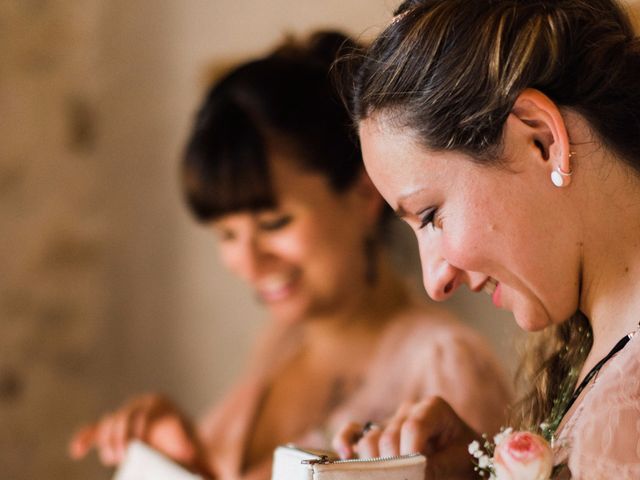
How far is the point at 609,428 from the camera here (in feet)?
2.47

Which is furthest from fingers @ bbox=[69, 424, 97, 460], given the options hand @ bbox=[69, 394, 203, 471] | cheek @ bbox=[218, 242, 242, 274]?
cheek @ bbox=[218, 242, 242, 274]

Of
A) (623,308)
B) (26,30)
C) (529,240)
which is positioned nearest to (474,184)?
(529,240)

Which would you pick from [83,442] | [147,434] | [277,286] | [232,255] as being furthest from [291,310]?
[83,442]

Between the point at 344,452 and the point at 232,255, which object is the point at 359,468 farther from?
the point at 232,255

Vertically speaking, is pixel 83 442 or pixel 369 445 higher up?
pixel 369 445

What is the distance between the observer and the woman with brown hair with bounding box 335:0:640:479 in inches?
33.5

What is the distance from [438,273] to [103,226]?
208 centimetres

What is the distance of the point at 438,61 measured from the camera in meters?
0.87

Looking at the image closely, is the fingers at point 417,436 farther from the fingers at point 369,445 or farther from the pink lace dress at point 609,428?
the pink lace dress at point 609,428

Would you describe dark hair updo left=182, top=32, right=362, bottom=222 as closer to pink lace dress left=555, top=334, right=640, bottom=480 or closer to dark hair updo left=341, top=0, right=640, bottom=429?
dark hair updo left=341, top=0, right=640, bottom=429

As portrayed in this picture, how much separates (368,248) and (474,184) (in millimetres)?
932

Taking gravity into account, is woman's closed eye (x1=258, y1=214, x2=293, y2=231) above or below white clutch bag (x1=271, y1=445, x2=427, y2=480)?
above

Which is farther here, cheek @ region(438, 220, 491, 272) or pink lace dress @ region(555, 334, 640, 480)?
cheek @ region(438, 220, 491, 272)

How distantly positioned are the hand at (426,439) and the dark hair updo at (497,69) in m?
0.34
